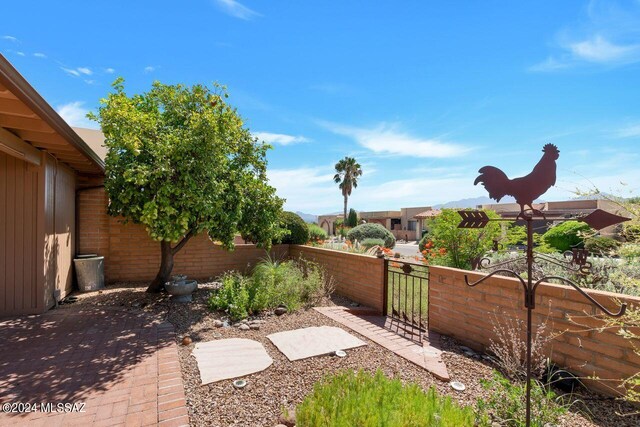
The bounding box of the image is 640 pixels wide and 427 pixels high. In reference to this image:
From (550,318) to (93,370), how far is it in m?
4.67

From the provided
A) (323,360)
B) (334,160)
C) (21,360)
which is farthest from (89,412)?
(334,160)

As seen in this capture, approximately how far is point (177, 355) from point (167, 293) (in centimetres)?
314

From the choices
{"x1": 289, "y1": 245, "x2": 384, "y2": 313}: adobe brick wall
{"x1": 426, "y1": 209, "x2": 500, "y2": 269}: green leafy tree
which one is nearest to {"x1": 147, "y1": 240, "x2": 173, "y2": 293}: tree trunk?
{"x1": 289, "y1": 245, "x2": 384, "y2": 313}: adobe brick wall

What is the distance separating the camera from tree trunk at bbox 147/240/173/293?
6.31 m

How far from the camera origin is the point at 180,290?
5805 millimetres

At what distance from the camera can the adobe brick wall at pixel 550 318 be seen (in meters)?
2.57

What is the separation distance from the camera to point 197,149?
5102mm

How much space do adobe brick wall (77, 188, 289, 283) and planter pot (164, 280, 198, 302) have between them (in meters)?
2.05

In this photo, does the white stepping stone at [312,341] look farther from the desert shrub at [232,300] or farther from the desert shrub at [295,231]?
the desert shrub at [295,231]

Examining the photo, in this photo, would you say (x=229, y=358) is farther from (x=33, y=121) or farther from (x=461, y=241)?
(x=461, y=241)

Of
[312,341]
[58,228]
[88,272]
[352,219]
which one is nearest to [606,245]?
[312,341]

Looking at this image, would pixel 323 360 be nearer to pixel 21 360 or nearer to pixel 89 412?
pixel 89 412

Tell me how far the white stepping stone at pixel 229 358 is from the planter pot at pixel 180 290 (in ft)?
7.35

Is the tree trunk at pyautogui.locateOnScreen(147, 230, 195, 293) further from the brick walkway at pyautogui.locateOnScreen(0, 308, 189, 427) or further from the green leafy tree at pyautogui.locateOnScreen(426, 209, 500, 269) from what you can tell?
the green leafy tree at pyautogui.locateOnScreen(426, 209, 500, 269)
